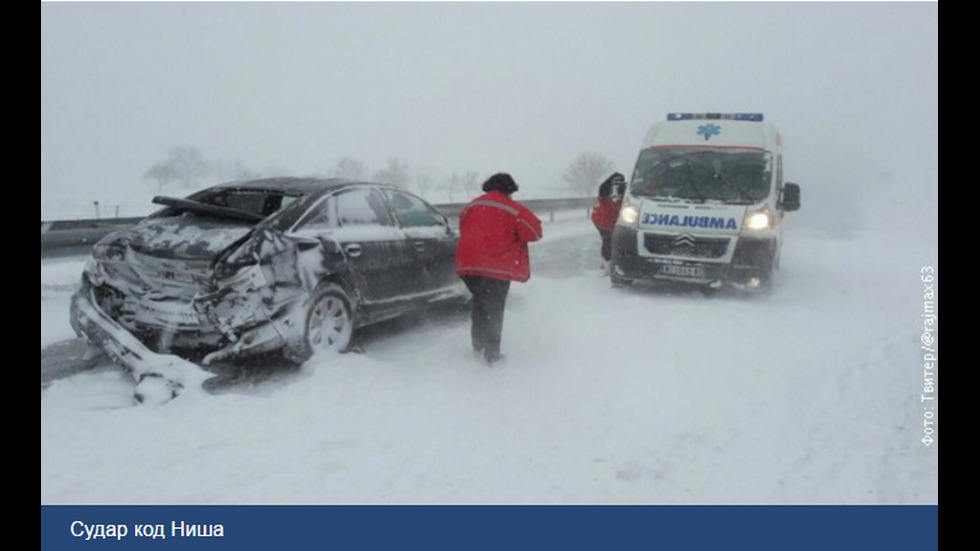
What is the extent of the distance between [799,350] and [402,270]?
12.1ft

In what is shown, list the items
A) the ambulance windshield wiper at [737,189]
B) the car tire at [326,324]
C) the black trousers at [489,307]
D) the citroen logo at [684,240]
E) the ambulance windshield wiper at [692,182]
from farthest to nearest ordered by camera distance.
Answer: the ambulance windshield wiper at [692,182] < the ambulance windshield wiper at [737,189] < the citroen logo at [684,240] < the black trousers at [489,307] < the car tire at [326,324]

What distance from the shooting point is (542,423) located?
4535 millimetres

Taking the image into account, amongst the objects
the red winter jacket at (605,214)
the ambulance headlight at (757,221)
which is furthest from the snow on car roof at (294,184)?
the red winter jacket at (605,214)

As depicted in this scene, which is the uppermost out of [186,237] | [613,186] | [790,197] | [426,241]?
[613,186]

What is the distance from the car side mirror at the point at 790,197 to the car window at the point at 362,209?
555cm

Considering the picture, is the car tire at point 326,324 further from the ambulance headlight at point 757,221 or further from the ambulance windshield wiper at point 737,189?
the ambulance windshield wiper at point 737,189

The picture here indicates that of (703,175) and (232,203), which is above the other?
(703,175)

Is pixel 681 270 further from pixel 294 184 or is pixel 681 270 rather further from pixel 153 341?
pixel 153 341

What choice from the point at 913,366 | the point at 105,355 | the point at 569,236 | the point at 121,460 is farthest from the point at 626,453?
the point at 569,236

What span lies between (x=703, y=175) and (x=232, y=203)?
6088mm

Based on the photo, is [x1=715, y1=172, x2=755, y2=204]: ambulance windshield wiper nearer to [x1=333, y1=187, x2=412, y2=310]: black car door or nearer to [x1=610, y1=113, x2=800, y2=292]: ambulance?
[x1=610, y1=113, x2=800, y2=292]: ambulance

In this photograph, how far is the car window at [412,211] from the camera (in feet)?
21.7

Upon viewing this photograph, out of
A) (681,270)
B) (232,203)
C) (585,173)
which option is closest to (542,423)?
(232,203)
